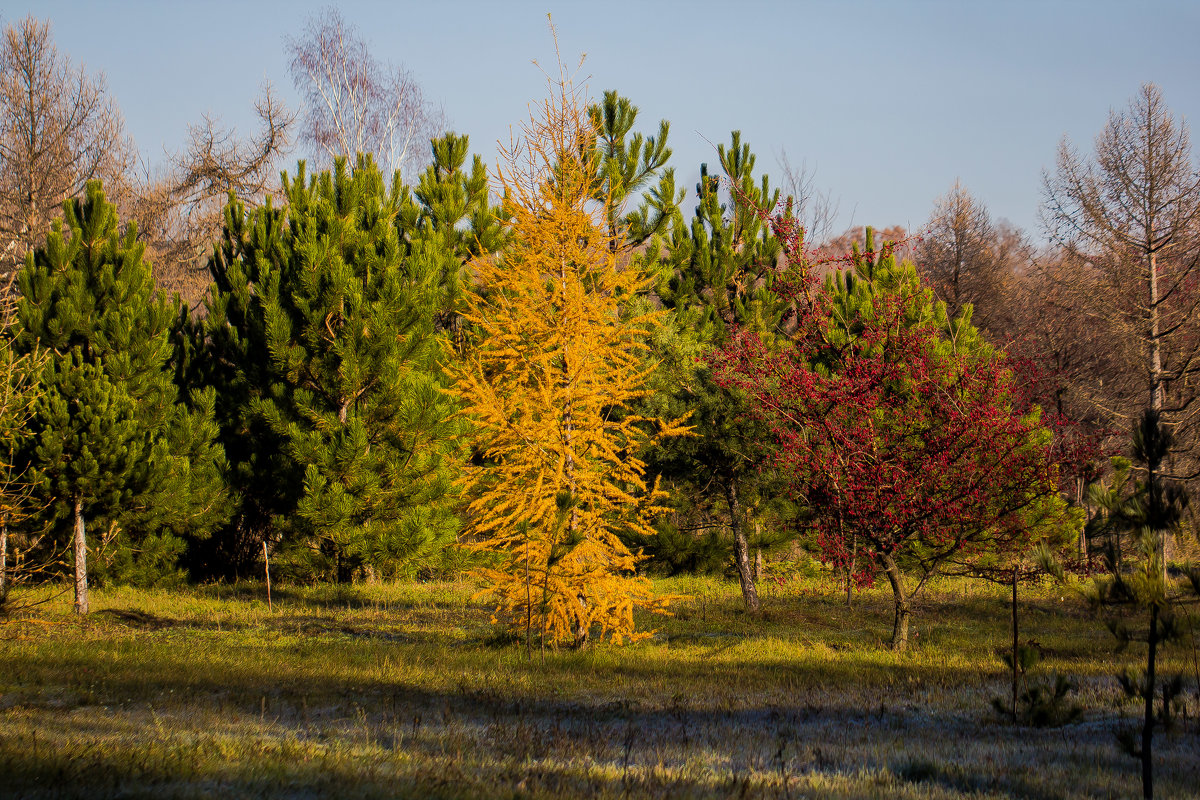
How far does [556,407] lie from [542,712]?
4.58 metres

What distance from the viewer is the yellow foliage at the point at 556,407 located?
36.8 ft

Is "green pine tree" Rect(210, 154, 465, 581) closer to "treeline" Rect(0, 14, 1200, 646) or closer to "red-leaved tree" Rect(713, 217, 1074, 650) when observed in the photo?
"treeline" Rect(0, 14, 1200, 646)

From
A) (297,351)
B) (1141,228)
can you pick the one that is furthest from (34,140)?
(1141,228)

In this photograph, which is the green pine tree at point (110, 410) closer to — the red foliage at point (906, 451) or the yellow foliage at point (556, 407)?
the yellow foliage at point (556, 407)

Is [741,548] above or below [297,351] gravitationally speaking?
below

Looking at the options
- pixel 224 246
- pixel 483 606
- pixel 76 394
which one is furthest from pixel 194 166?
pixel 483 606

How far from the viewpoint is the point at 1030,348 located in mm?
29938

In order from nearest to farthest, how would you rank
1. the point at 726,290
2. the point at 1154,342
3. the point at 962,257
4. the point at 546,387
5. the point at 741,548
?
the point at 546,387, the point at 741,548, the point at 1154,342, the point at 726,290, the point at 962,257

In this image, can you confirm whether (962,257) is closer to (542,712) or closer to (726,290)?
(726,290)

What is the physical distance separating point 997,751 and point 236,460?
58.0ft

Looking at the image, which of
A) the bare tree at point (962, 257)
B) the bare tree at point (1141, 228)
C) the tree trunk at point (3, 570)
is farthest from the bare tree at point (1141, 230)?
the tree trunk at point (3, 570)

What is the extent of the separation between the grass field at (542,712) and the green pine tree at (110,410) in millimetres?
2177

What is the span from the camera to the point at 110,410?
594 inches

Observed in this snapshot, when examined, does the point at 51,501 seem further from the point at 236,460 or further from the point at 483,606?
the point at 483,606
